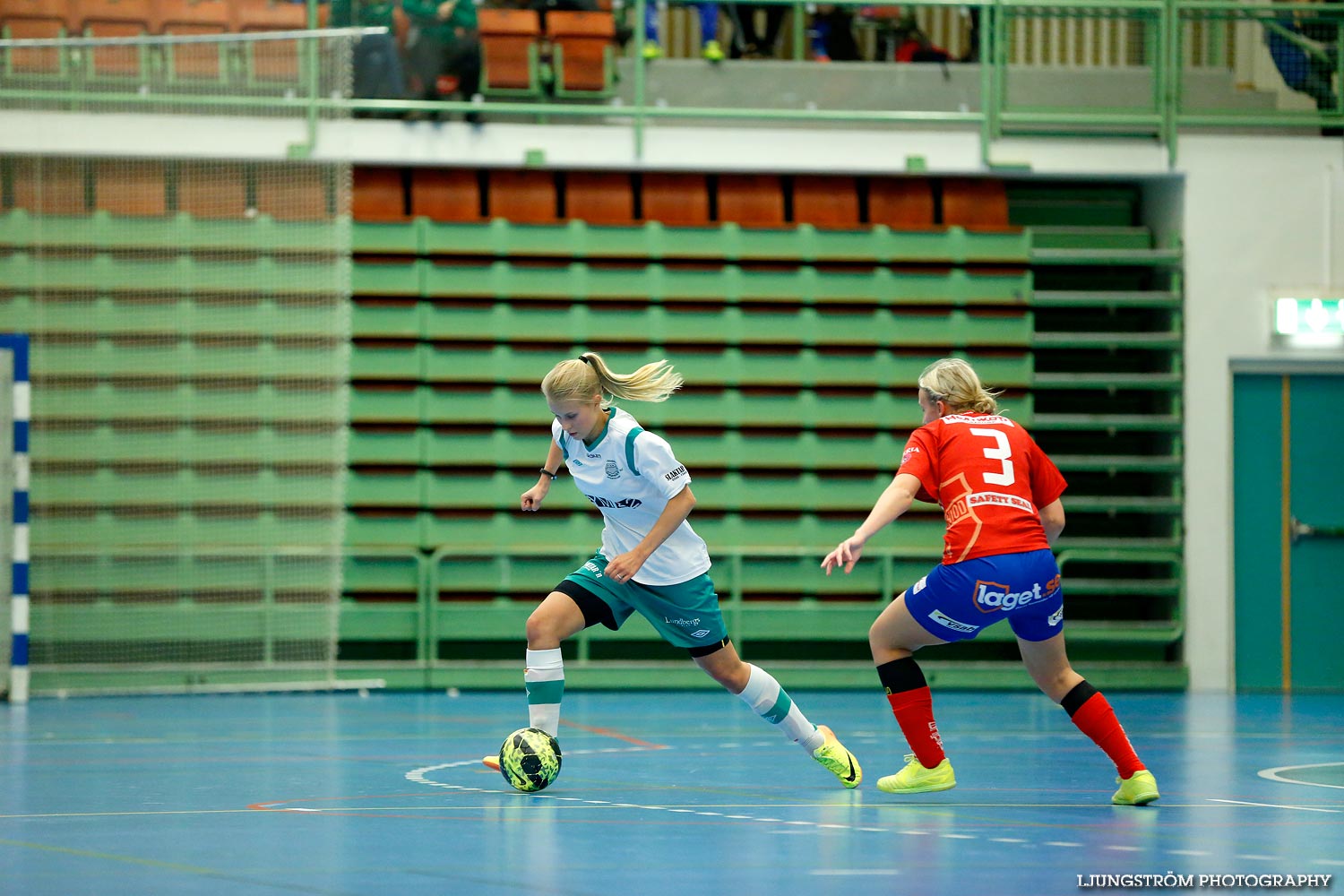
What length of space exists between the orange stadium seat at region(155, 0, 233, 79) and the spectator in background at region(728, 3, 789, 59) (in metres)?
4.35

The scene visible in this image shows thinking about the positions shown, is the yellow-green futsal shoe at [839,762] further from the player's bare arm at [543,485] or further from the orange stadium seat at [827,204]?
the orange stadium seat at [827,204]

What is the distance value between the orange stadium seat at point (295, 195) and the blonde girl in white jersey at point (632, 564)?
610cm

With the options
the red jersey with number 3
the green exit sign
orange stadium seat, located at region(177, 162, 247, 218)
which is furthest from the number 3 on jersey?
the green exit sign

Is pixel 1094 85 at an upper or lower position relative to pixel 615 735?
upper

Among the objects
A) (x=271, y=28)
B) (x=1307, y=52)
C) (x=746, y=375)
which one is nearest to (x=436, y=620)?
(x=746, y=375)

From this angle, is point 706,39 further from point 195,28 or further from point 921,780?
point 921,780

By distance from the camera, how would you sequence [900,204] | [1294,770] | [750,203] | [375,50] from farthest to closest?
[900,204], [750,203], [375,50], [1294,770]

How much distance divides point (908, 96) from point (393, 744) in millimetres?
7773

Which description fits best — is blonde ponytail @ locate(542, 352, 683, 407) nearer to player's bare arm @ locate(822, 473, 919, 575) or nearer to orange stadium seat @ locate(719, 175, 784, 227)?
player's bare arm @ locate(822, 473, 919, 575)

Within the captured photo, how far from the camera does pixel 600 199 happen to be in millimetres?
13641

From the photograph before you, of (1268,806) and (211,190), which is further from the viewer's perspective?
(211,190)

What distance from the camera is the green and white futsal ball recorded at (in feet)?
20.8

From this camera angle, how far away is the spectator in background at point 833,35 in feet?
45.6

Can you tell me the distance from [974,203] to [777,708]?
8.29 m
